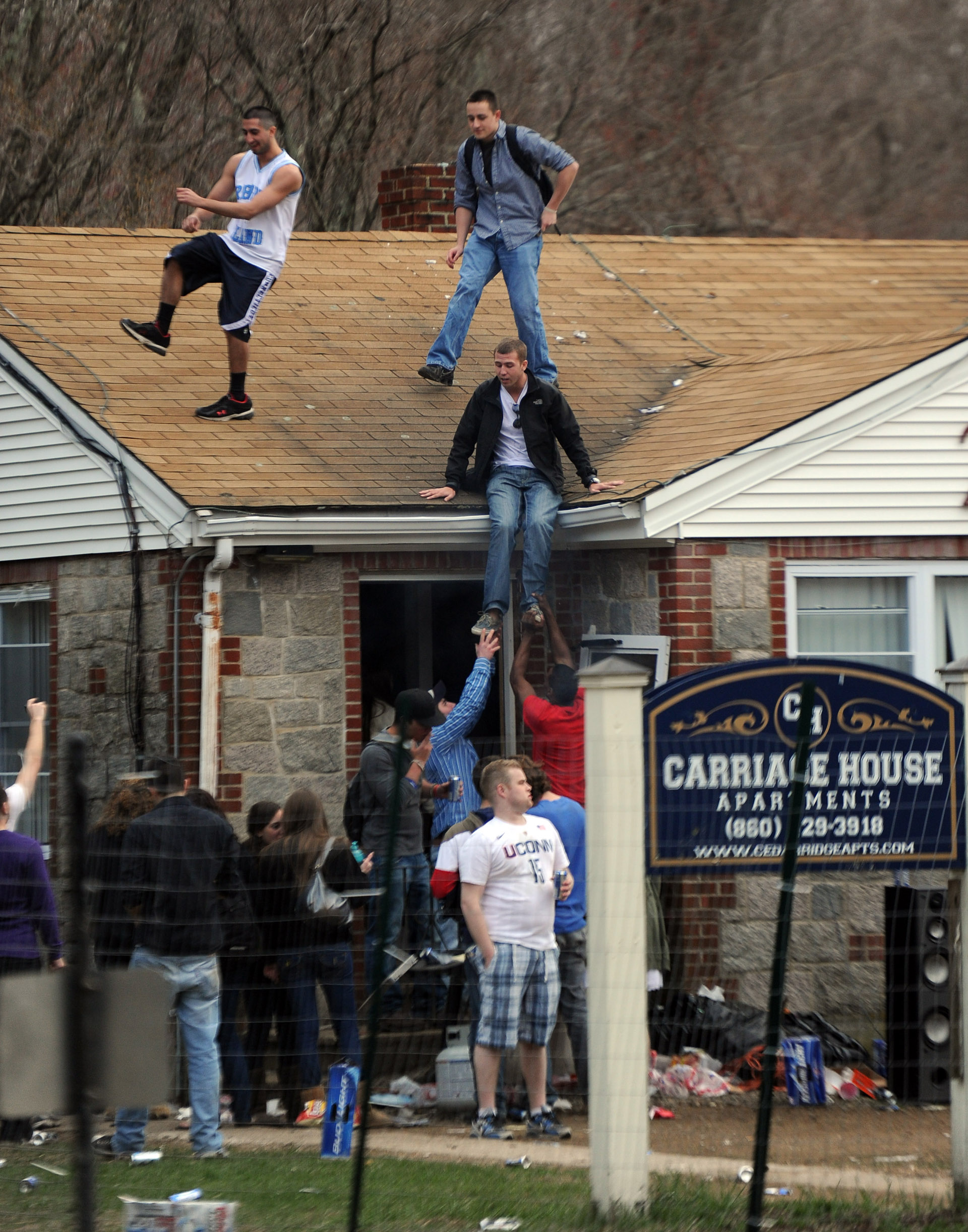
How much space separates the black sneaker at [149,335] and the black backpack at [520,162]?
2.47 m

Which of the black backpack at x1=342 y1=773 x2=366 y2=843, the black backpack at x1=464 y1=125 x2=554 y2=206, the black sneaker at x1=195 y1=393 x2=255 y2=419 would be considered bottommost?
the black backpack at x1=342 y1=773 x2=366 y2=843

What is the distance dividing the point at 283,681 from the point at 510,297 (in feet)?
11.9

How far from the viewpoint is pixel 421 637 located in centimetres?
1386

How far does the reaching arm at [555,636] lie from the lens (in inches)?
444

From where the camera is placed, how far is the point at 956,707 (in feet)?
23.2

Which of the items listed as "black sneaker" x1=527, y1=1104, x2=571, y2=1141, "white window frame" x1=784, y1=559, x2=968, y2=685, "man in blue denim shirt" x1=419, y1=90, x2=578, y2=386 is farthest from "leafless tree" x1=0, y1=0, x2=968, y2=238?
"black sneaker" x1=527, y1=1104, x2=571, y2=1141

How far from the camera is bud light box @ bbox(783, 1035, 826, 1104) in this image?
9.40 m

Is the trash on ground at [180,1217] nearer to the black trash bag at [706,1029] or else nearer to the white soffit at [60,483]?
the black trash bag at [706,1029]

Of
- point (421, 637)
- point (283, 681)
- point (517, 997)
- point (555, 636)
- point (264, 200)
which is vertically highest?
point (264, 200)

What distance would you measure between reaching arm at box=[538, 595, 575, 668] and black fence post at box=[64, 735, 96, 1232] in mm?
6458

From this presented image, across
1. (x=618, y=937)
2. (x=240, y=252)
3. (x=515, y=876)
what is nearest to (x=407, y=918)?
(x=515, y=876)

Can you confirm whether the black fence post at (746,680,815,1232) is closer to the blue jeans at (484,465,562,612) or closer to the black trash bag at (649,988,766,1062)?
the black trash bag at (649,988,766,1062)

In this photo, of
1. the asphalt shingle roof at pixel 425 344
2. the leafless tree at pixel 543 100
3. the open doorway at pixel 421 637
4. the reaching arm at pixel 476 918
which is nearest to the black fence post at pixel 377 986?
the reaching arm at pixel 476 918

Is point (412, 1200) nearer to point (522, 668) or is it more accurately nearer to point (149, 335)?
point (522, 668)
